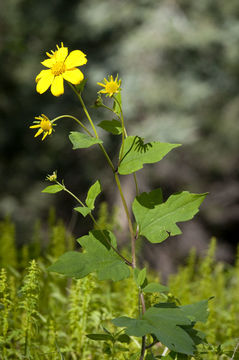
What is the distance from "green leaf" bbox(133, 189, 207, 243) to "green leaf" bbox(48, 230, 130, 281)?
0.10 m

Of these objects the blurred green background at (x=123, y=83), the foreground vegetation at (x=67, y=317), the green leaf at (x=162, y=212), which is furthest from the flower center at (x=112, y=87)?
the blurred green background at (x=123, y=83)

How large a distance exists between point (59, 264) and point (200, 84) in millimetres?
4269

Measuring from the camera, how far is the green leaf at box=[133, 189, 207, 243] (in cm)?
117

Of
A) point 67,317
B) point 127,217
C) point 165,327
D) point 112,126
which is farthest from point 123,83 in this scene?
point 165,327

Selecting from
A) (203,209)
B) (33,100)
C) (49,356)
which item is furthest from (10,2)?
(49,356)

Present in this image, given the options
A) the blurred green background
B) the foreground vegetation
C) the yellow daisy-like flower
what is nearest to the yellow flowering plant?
the yellow daisy-like flower

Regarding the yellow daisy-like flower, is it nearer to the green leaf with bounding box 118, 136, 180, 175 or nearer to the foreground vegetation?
the green leaf with bounding box 118, 136, 180, 175

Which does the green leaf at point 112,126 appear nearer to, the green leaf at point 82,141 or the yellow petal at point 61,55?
the green leaf at point 82,141

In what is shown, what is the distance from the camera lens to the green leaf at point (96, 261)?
43.4 inches

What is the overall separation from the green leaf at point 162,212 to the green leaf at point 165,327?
0.19m

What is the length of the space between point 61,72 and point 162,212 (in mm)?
466

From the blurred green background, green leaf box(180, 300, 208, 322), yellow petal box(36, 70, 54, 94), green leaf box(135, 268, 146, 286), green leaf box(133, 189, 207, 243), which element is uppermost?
the blurred green background

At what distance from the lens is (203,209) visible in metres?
5.92

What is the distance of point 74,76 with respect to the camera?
114cm
